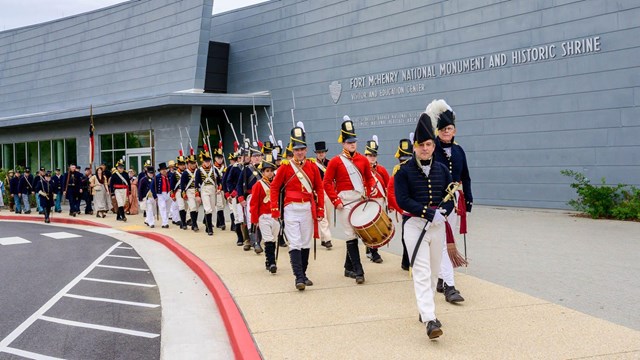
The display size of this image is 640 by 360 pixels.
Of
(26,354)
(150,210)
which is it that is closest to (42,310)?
(26,354)

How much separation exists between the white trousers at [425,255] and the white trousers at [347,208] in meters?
2.22

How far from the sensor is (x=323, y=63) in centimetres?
2533

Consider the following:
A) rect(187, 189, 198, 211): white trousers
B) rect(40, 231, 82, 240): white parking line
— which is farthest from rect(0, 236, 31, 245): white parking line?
rect(187, 189, 198, 211): white trousers

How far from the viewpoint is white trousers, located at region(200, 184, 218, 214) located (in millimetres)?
15312

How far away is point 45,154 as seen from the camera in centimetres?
3744

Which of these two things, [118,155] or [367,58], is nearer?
[367,58]

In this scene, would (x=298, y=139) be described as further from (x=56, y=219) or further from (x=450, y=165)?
(x=56, y=219)

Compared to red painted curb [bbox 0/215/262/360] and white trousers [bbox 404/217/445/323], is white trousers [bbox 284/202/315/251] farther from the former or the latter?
white trousers [bbox 404/217/445/323]

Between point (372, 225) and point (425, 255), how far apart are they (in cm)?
182

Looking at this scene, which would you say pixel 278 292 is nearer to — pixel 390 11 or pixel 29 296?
pixel 29 296

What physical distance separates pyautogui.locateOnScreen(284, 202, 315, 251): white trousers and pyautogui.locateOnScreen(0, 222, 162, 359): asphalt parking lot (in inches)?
78.5

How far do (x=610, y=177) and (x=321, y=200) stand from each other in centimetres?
1094

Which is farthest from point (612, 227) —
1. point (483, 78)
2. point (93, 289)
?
point (93, 289)

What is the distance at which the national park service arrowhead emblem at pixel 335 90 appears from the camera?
24609 mm
